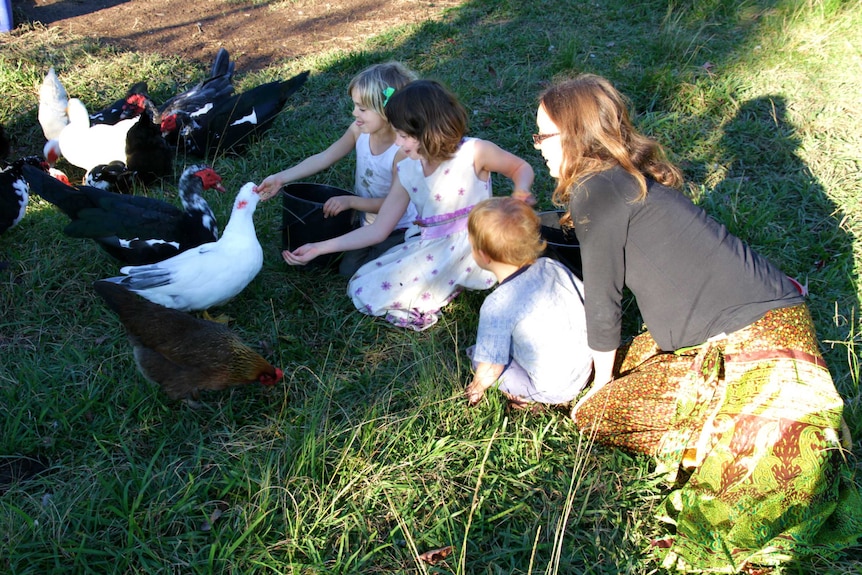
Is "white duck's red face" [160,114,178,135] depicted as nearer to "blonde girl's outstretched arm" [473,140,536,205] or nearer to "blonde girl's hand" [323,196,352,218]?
"blonde girl's hand" [323,196,352,218]

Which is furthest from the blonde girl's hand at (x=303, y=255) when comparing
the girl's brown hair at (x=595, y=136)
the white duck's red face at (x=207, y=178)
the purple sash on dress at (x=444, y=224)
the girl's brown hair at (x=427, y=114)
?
the girl's brown hair at (x=595, y=136)

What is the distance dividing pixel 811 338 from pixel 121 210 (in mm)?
3340

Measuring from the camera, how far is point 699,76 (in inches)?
199

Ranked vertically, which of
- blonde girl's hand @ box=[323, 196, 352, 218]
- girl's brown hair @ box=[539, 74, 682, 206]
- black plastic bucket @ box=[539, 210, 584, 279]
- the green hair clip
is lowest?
black plastic bucket @ box=[539, 210, 584, 279]

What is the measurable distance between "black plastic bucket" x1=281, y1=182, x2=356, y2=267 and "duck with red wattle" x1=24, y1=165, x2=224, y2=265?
1.81 feet

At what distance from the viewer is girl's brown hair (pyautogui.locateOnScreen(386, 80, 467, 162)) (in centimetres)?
287

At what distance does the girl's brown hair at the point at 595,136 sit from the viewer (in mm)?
2328

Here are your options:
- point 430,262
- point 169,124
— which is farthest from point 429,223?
point 169,124

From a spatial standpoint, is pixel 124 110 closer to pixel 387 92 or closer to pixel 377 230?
pixel 387 92

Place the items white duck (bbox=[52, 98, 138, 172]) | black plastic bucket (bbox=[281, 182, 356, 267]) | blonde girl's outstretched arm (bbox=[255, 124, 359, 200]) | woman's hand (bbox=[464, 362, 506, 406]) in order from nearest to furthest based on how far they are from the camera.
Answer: woman's hand (bbox=[464, 362, 506, 406])
black plastic bucket (bbox=[281, 182, 356, 267])
blonde girl's outstretched arm (bbox=[255, 124, 359, 200])
white duck (bbox=[52, 98, 138, 172])

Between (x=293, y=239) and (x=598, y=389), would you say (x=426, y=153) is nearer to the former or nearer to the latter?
(x=293, y=239)

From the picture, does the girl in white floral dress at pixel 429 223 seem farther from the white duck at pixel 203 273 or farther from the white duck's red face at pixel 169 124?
the white duck's red face at pixel 169 124

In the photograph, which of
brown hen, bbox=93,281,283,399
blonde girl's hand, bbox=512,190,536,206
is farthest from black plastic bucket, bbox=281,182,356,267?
blonde girl's hand, bbox=512,190,536,206

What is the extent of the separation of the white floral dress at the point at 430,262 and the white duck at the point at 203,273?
0.62 metres
